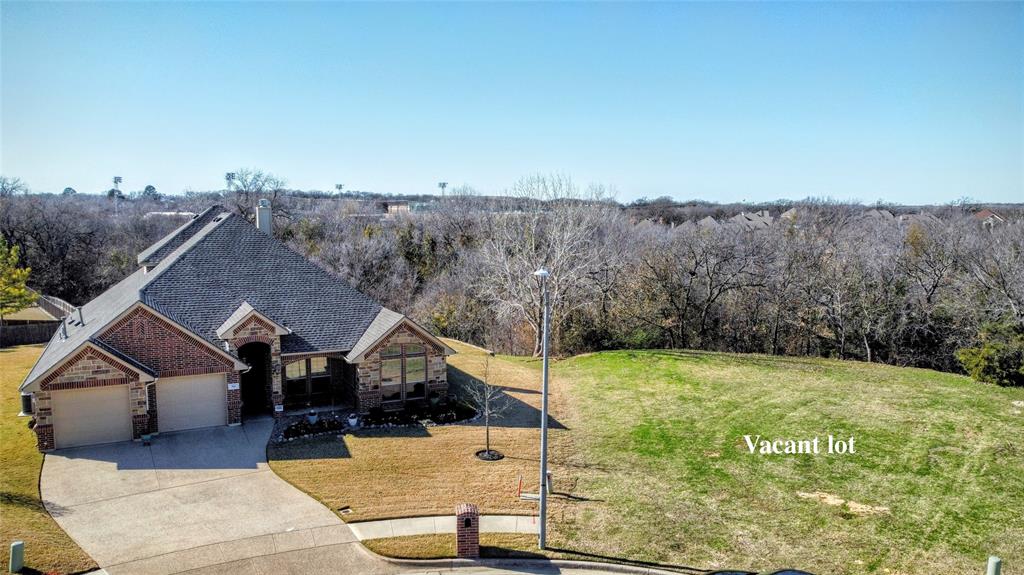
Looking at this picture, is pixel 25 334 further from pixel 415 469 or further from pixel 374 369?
pixel 415 469

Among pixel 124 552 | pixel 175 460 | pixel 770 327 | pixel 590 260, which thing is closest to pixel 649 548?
pixel 124 552

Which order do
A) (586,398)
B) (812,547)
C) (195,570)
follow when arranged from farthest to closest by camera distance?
(586,398) → (812,547) → (195,570)

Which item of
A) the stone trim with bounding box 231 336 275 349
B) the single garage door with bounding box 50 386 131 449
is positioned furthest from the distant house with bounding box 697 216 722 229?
the single garage door with bounding box 50 386 131 449

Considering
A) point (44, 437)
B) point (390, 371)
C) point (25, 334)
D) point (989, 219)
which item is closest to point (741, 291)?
point (390, 371)

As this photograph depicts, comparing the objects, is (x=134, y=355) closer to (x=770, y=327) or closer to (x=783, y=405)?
(x=783, y=405)

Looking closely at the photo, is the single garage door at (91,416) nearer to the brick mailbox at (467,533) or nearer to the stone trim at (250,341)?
the stone trim at (250,341)

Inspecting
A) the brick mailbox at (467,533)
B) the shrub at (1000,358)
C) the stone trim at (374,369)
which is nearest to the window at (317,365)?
the stone trim at (374,369)

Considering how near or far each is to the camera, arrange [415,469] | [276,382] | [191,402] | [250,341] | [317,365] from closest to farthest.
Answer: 1. [415,469]
2. [191,402]
3. [250,341]
4. [276,382]
5. [317,365]
